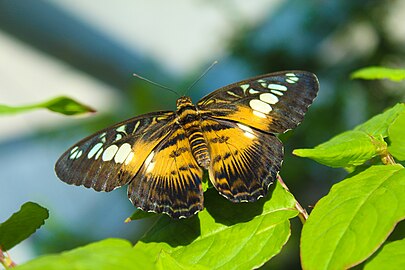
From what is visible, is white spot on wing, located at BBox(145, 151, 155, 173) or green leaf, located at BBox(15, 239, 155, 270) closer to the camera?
green leaf, located at BBox(15, 239, 155, 270)

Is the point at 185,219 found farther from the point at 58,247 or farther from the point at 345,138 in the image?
the point at 58,247

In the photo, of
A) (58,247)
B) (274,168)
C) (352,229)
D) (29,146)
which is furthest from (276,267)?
(352,229)

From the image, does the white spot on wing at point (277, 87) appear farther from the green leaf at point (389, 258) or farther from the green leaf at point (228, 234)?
the green leaf at point (389, 258)

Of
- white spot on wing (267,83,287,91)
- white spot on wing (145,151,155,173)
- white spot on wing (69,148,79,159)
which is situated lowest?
white spot on wing (145,151,155,173)

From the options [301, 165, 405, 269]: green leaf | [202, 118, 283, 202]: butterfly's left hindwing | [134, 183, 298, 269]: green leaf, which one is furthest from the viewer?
[202, 118, 283, 202]: butterfly's left hindwing

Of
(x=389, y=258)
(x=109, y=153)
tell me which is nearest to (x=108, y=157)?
(x=109, y=153)

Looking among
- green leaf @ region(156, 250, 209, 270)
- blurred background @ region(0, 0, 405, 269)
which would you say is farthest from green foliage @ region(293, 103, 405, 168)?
blurred background @ region(0, 0, 405, 269)

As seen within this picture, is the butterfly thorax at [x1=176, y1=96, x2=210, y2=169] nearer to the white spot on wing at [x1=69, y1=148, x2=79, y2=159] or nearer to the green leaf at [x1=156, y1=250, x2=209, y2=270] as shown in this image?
the white spot on wing at [x1=69, y1=148, x2=79, y2=159]
